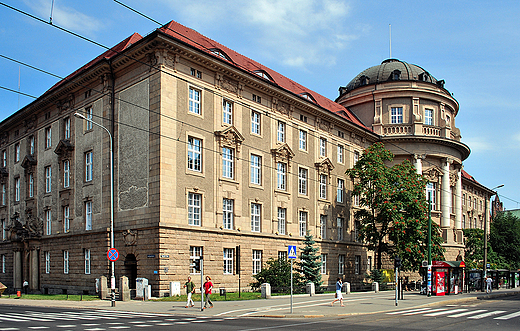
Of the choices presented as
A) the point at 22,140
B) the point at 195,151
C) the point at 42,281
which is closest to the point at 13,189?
the point at 22,140

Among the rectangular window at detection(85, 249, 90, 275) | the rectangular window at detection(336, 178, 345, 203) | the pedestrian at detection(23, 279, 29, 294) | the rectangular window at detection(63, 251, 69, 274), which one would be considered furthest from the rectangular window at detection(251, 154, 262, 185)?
the pedestrian at detection(23, 279, 29, 294)

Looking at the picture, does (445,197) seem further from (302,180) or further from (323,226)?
(302,180)

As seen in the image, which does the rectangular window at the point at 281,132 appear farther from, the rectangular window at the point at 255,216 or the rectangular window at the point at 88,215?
the rectangular window at the point at 88,215

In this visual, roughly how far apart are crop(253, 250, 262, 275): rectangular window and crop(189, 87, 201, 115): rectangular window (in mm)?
11482

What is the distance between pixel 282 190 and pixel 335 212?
30.4 ft

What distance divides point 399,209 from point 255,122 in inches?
582

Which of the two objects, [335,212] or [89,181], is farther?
[335,212]

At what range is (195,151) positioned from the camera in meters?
34.1

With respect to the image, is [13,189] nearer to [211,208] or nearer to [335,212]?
[211,208]

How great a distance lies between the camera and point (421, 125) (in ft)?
187

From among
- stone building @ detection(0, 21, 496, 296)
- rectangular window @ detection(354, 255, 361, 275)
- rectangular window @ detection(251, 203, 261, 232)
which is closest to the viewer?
stone building @ detection(0, 21, 496, 296)

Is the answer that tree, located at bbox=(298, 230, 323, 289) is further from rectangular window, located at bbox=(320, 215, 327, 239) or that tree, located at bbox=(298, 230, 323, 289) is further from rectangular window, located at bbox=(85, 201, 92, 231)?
rectangular window, located at bbox=(85, 201, 92, 231)

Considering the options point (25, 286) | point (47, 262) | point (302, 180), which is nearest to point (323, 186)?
point (302, 180)

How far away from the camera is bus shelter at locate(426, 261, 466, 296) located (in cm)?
3662
